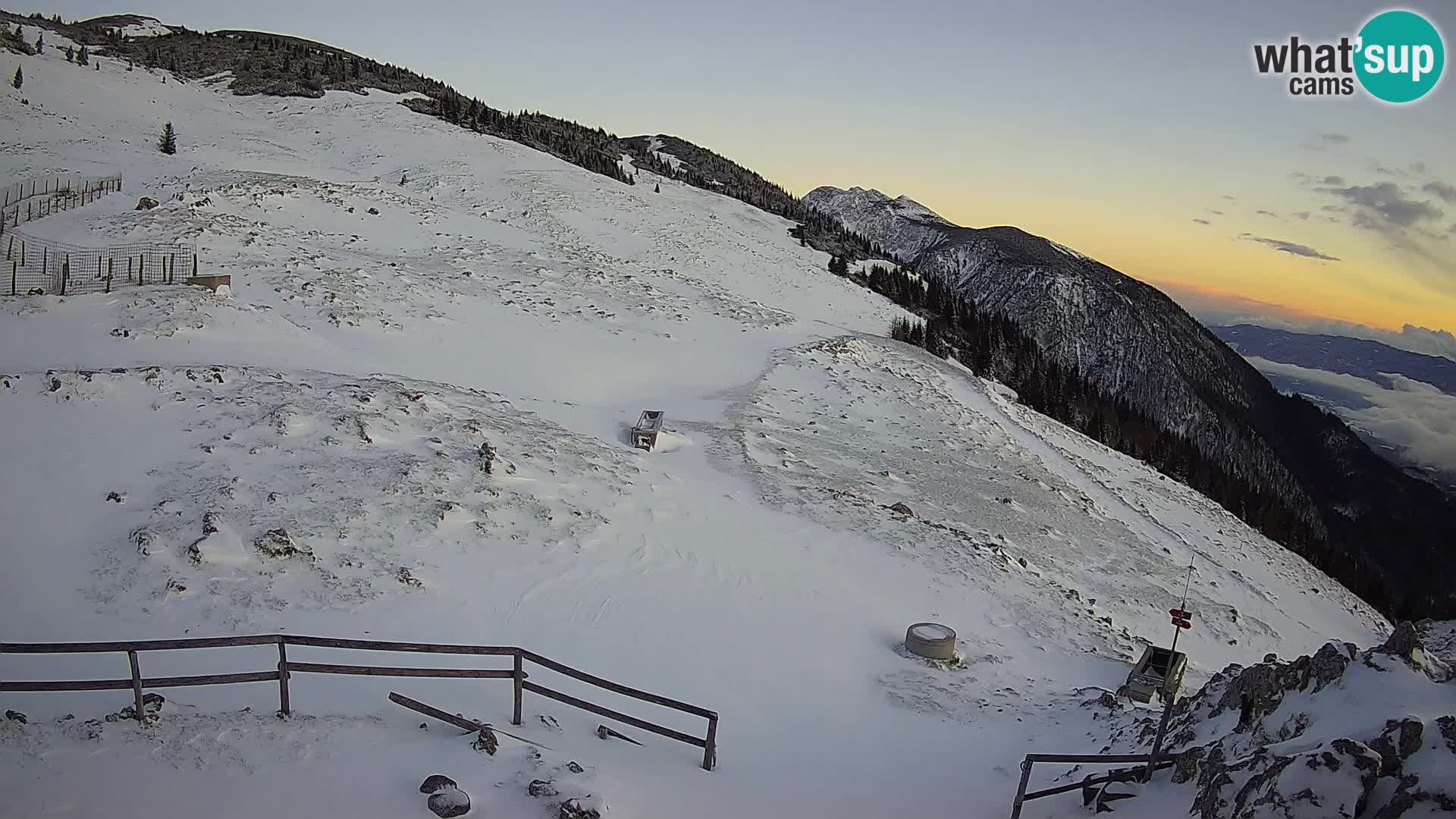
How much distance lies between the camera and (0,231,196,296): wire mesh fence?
2111 cm

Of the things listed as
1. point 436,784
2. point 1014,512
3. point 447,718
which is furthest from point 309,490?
point 1014,512

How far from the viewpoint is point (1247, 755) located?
25.0 feet

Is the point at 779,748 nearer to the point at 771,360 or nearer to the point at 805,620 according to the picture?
the point at 805,620

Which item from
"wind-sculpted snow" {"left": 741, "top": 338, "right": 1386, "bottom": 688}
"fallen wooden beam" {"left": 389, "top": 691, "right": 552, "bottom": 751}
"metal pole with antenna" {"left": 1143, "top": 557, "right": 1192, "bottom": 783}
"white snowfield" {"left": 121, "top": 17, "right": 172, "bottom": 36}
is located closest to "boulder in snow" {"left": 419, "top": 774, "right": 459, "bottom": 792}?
"fallen wooden beam" {"left": 389, "top": 691, "right": 552, "bottom": 751}

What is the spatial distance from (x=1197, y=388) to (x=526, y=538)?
413ft

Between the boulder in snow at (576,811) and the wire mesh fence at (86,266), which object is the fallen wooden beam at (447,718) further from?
the wire mesh fence at (86,266)

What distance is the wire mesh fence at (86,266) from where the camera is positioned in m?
21.1

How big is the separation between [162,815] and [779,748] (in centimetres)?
660

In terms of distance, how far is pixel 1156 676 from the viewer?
13109mm

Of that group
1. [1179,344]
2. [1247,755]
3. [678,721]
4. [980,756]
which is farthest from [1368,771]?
[1179,344]

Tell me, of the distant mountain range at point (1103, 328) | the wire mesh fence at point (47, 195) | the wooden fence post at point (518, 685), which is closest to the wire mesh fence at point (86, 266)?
the wire mesh fence at point (47, 195)

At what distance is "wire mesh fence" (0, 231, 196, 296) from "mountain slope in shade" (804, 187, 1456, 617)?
285 feet

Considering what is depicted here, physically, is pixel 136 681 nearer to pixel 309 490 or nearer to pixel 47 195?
pixel 309 490

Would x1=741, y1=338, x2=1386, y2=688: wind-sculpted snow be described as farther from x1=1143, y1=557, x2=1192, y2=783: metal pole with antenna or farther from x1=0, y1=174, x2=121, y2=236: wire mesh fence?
x1=0, y1=174, x2=121, y2=236: wire mesh fence
